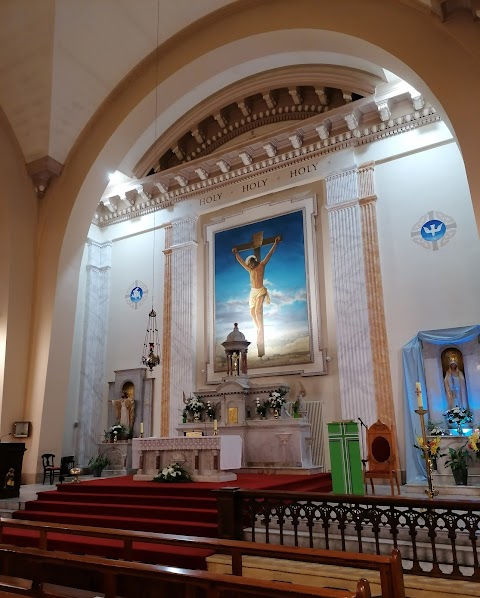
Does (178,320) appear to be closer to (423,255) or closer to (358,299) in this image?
(358,299)

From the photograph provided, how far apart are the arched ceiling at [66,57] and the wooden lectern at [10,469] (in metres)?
5.67

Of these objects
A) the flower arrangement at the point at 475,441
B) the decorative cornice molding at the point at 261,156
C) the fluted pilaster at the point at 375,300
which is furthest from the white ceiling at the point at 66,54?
the flower arrangement at the point at 475,441

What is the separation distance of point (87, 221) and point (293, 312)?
4.77m

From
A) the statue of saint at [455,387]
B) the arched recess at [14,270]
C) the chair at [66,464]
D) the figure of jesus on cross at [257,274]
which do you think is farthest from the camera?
the figure of jesus on cross at [257,274]

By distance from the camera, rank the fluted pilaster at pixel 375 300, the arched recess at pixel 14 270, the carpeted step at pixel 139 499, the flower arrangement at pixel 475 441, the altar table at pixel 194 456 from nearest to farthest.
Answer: the carpeted step at pixel 139 499, the flower arrangement at pixel 475 441, the altar table at pixel 194 456, the fluted pilaster at pixel 375 300, the arched recess at pixel 14 270

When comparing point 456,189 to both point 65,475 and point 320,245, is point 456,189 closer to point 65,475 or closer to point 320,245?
point 320,245

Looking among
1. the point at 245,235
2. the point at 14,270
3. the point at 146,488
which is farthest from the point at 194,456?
the point at 14,270

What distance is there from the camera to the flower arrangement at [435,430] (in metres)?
7.88

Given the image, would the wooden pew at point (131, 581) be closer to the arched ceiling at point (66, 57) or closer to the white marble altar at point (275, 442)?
the white marble altar at point (275, 442)

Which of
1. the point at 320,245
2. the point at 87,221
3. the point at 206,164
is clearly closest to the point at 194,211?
the point at 206,164

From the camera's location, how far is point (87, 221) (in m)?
10.9

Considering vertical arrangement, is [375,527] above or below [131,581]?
above

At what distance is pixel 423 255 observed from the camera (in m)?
9.16

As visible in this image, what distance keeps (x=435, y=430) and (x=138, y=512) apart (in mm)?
4648
